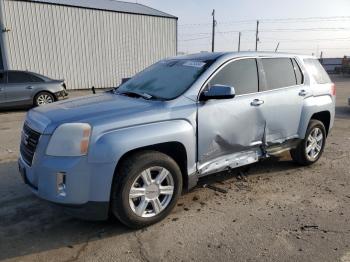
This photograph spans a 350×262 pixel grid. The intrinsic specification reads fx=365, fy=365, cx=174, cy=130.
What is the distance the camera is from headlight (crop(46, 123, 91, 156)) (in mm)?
3387

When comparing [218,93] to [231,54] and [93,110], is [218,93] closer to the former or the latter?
[231,54]

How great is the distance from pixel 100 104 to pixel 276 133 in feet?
8.29

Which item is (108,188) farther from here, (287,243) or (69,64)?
(69,64)

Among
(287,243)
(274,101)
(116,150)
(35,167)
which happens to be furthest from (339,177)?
(35,167)

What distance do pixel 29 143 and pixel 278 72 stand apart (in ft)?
11.5

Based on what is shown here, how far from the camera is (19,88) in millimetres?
12398

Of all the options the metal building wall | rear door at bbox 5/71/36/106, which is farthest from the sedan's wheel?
the metal building wall

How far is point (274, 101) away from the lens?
5.02m

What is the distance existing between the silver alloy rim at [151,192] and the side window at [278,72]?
2.09 meters

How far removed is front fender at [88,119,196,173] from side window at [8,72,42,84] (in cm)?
1022

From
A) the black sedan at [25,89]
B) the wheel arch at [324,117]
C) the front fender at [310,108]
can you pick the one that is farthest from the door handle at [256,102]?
the black sedan at [25,89]

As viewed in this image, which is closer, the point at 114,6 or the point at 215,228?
the point at 215,228

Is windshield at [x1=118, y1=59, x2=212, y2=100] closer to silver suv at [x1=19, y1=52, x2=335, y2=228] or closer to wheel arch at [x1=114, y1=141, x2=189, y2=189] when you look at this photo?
silver suv at [x1=19, y1=52, x2=335, y2=228]

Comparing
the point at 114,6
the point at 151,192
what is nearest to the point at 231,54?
the point at 151,192
